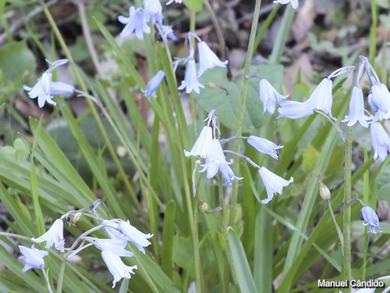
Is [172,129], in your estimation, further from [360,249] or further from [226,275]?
[360,249]

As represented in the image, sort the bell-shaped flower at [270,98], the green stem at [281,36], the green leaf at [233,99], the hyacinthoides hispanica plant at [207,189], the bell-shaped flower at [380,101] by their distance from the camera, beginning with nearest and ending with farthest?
the bell-shaped flower at [380,101] < the hyacinthoides hispanica plant at [207,189] < the bell-shaped flower at [270,98] < the green leaf at [233,99] < the green stem at [281,36]

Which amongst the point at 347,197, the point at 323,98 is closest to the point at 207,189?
the point at 347,197

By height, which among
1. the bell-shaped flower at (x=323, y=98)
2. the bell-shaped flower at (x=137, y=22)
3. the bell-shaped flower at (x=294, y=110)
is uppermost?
the bell-shaped flower at (x=137, y=22)

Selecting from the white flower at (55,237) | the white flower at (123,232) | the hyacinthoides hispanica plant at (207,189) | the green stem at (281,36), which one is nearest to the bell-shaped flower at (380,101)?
the hyacinthoides hispanica plant at (207,189)

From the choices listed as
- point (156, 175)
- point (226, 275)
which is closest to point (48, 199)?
point (156, 175)

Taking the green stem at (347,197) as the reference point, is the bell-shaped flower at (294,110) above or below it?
above

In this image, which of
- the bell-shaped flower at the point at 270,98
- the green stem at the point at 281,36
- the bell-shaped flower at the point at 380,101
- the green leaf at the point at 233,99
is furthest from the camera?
the green stem at the point at 281,36

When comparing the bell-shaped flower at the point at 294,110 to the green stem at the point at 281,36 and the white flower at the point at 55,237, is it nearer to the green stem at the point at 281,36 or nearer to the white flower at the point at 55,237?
the white flower at the point at 55,237

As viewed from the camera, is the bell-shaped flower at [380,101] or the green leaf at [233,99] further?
A: the green leaf at [233,99]

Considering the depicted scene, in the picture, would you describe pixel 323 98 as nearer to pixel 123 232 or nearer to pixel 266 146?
pixel 266 146
